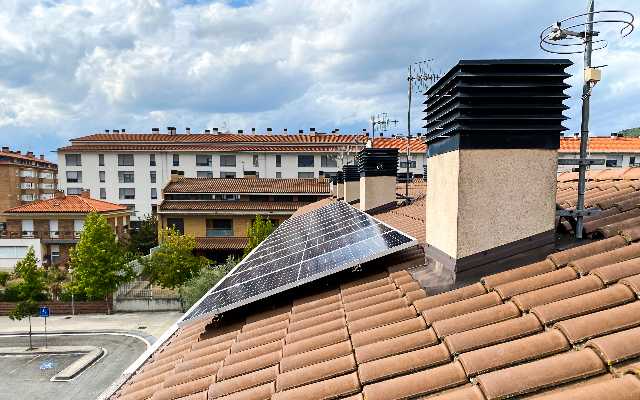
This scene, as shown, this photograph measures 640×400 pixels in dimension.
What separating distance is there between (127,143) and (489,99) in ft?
254

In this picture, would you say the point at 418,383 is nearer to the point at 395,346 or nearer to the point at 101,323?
the point at 395,346

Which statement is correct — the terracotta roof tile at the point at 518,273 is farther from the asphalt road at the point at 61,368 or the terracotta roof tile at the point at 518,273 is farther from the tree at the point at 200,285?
the tree at the point at 200,285

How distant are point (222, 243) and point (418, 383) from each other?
47774 mm

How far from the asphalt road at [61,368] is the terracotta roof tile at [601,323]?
80.4 feet

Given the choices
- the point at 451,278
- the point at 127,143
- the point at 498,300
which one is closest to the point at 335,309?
the point at 451,278

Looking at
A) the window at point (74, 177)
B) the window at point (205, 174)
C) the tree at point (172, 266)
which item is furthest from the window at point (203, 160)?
the tree at point (172, 266)

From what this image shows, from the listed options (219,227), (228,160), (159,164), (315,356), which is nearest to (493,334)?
(315,356)

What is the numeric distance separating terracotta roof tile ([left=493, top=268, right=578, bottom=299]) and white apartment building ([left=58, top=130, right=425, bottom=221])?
6548cm

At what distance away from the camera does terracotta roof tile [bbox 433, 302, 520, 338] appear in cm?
343

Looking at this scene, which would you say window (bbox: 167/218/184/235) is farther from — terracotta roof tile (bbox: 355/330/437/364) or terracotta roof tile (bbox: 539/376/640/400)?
terracotta roof tile (bbox: 539/376/640/400)

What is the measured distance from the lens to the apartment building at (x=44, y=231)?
50.8 m

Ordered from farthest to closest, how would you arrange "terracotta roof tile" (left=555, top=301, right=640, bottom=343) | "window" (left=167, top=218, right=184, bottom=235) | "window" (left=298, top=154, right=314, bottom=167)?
"window" (left=298, top=154, right=314, bottom=167), "window" (left=167, top=218, right=184, bottom=235), "terracotta roof tile" (left=555, top=301, right=640, bottom=343)

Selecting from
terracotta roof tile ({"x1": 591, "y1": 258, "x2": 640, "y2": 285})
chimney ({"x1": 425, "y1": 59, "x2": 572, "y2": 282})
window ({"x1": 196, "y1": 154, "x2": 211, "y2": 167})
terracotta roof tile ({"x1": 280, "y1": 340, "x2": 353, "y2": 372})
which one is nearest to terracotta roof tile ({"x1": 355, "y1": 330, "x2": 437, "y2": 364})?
terracotta roof tile ({"x1": 280, "y1": 340, "x2": 353, "y2": 372})

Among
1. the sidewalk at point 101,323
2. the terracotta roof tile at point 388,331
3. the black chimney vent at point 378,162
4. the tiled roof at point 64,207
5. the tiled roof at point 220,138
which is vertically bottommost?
the sidewalk at point 101,323
